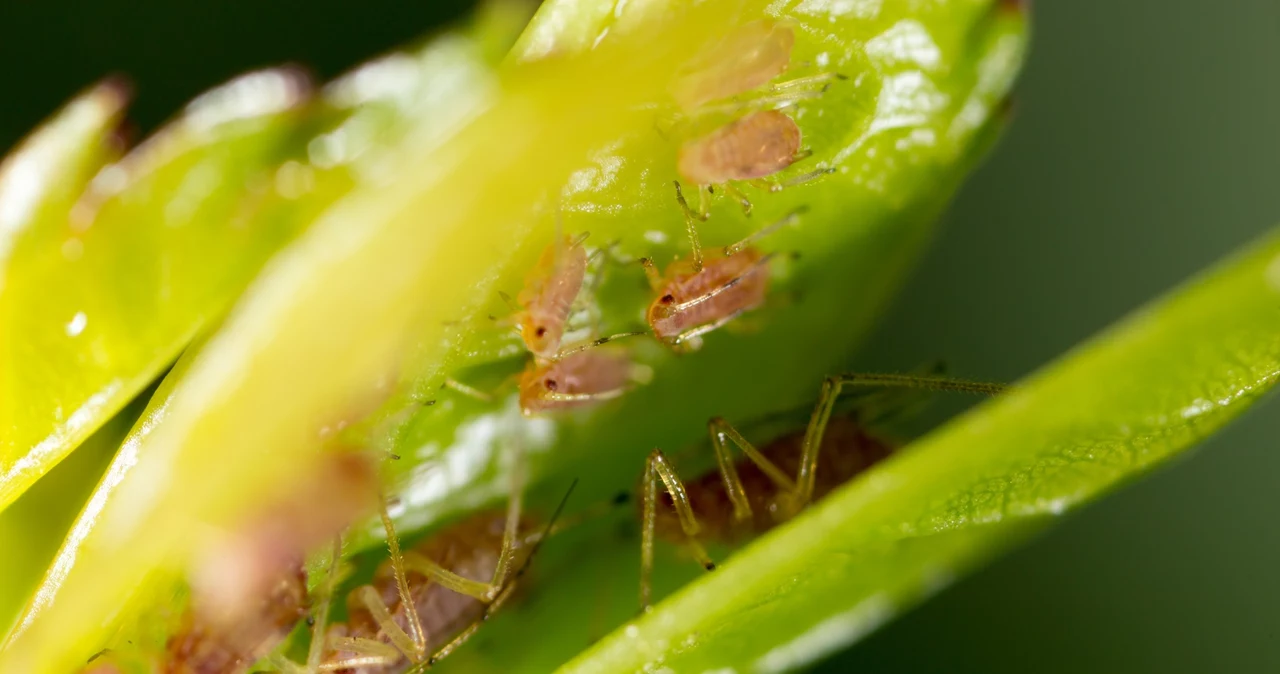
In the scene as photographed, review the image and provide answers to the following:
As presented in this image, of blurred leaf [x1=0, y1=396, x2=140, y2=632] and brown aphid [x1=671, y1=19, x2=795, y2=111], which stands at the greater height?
brown aphid [x1=671, y1=19, x2=795, y2=111]

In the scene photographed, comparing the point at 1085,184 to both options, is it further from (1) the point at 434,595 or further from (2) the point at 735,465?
(1) the point at 434,595

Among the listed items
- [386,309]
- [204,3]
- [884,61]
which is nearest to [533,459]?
[884,61]

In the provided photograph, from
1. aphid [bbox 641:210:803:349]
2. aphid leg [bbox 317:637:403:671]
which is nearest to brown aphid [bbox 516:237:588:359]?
aphid [bbox 641:210:803:349]

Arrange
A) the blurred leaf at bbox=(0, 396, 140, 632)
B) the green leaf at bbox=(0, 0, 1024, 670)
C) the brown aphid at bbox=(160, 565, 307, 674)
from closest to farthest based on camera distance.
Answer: the green leaf at bbox=(0, 0, 1024, 670) → the brown aphid at bbox=(160, 565, 307, 674) → the blurred leaf at bbox=(0, 396, 140, 632)

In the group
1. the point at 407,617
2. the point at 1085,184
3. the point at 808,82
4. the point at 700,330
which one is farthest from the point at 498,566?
the point at 1085,184

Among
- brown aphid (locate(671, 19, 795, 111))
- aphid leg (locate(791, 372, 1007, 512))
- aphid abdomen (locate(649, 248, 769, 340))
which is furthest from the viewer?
aphid leg (locate(791, 372, 1007, 512))

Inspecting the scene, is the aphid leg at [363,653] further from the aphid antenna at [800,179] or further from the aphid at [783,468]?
the aphid antenna at [800,179]

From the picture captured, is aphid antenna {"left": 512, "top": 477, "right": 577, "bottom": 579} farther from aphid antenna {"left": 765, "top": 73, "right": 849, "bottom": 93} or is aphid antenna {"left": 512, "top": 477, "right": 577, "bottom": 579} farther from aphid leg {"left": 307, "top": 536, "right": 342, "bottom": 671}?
aphid antenna {"left": 765, "top": 73, "right": 849, "bottom": 93}

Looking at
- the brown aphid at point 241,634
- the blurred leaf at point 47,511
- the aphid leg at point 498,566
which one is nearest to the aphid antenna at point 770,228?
the aphid leg at point 498,566
